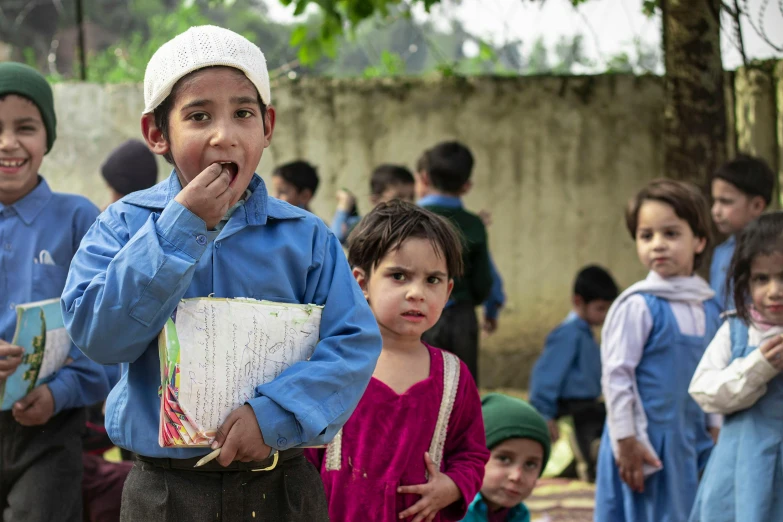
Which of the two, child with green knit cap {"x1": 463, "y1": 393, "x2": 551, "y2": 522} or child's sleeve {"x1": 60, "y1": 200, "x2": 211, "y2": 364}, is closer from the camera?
child's sleeve {"x1": 60, "y1": 200, "x2": 211, "y2": 364}

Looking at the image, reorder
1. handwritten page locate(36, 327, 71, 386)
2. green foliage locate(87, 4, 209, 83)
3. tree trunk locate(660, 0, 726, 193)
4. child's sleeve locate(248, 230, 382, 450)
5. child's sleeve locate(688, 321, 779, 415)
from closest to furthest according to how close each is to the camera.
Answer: child's sleeve locate(248, 230, 382, 450) < handwritten page locate(36, 327, 71, 386) < child's sleeve locate(688, 321, 779, 415) < tree trunk locate(660, 0, 726, 193) < green foliage locate(87, 4, 209, 83)

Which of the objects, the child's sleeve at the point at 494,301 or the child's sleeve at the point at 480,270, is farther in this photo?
the child's sleeve at the point at 494,301

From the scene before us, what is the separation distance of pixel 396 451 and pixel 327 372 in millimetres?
762

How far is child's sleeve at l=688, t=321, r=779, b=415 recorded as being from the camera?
125 inches

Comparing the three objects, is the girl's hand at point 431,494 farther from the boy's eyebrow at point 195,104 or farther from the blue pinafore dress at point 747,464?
the boy's eyebrow at point 195,104

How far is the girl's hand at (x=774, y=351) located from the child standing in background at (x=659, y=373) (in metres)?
0.72

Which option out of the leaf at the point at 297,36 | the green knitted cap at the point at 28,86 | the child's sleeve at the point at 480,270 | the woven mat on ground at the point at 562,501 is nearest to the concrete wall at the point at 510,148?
the leaf at the point at 297,36

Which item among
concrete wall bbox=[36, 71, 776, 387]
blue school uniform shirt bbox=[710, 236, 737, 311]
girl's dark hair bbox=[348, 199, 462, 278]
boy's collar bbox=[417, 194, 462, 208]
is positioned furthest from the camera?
concrete wall bbox=[36, 71, 776, 387]

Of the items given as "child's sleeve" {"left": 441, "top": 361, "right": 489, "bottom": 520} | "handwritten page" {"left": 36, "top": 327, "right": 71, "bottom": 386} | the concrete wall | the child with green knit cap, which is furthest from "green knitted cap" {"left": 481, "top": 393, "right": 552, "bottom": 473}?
the concrete wall

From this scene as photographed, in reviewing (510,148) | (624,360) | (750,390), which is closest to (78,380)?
(624,360)

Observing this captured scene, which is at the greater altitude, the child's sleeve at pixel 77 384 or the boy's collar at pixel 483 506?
the child's sleeve at pixel 77 384

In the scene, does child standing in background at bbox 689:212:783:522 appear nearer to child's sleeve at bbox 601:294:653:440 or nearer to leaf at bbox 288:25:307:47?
child's sleeve at bbox 601:294:653:440

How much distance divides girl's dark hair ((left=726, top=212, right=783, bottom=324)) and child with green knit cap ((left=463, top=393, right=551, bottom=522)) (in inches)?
31.7

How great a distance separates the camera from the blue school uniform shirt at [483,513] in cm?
339
